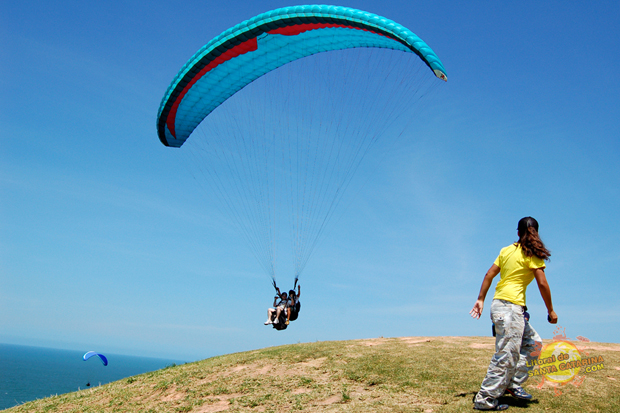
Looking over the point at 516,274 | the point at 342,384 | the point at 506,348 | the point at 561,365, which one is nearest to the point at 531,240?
the point at 516,274

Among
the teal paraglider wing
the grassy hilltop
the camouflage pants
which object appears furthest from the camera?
the teal paraglider wing

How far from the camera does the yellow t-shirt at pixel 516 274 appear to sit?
19.9ft

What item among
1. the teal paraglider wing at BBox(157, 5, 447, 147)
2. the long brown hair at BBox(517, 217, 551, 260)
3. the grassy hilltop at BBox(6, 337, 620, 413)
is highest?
the teal paraglider wing at BBox(157, 5, 447, 147)

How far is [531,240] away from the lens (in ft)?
20.1

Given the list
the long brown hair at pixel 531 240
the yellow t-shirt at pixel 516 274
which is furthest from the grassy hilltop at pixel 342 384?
the long brown hair at pixel 531 240

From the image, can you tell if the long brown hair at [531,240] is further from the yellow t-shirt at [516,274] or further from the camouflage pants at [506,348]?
the camouflage pants at [506,348]

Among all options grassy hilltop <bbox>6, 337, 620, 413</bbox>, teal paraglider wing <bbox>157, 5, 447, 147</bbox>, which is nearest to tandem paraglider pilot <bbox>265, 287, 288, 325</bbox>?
grassy hilltop <bbox>6, 337, 620, 413</bbox>

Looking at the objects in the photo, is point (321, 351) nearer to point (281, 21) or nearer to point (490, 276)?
point (490, 276)

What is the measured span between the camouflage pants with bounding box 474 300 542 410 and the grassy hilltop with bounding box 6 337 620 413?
0.56 metres

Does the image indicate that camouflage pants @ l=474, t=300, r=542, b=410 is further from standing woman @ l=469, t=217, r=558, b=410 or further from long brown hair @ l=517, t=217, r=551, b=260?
long brown hair @ l=517, t=217, r=551, b=260

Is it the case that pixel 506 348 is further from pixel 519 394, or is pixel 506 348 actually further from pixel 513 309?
pixel 519 394

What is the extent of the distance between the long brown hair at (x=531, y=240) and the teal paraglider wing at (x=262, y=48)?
5345 mm

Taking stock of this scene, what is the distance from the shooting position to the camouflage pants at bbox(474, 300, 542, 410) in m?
5.98

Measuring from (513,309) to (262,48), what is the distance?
11093mm
